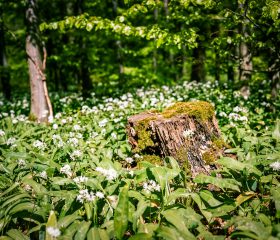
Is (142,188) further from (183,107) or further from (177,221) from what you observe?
(183,107)

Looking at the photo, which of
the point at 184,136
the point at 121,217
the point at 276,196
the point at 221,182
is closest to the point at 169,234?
the point at 121,217

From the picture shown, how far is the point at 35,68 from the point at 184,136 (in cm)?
543

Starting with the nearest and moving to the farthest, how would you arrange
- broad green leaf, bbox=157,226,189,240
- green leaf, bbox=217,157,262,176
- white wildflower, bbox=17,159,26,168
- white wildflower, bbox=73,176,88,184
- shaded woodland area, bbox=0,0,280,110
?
broad green leaf, bbox=157,226,189,240 → white wildflower, bbox=73,176,88,184 → green leaf, bbox=217,157,262,176 → white wildflower, bbox=17,159,26,168 → shaded woodland area, bbox=0,0,280,110

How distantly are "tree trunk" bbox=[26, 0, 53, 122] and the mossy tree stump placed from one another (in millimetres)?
4129

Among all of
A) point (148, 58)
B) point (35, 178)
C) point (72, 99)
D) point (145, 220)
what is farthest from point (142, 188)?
point (148, 58)

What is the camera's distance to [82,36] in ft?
36.7

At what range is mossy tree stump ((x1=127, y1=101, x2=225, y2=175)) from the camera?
4.12m

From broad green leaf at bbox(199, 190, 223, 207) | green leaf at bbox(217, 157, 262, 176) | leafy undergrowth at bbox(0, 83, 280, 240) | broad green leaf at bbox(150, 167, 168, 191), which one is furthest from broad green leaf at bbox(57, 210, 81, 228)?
green leaf at bbox(217, 157, 262, 176)

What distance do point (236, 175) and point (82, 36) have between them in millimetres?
9359

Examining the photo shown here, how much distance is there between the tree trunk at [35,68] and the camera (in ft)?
25.3

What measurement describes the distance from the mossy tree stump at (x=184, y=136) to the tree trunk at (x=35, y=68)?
13.5 ft

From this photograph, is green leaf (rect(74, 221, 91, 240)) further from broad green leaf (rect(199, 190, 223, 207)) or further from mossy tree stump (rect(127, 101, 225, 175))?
mossy tree stump (rect(127, 101, 225, 175))

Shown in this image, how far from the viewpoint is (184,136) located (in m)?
4.14

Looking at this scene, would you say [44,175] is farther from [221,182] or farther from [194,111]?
[194,111]
